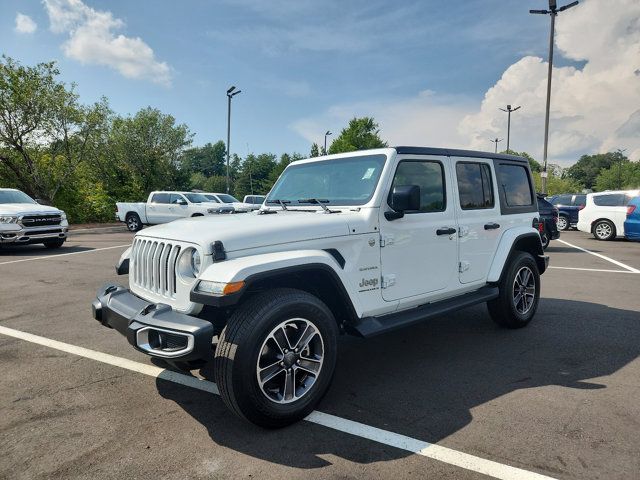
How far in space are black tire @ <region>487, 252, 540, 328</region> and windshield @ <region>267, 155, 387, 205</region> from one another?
7.14 feet

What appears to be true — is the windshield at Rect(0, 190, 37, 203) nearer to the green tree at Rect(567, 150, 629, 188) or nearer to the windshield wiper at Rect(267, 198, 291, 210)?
the windshield wiper at Rect(267, 198, 291, 210)

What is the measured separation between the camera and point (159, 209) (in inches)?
825

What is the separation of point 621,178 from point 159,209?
83692mm

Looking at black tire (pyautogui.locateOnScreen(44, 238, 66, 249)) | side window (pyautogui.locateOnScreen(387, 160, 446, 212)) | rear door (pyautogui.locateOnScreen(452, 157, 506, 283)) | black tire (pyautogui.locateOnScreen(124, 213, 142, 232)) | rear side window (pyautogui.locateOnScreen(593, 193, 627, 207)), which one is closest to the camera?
side window (pyautogui.locateOnScreen(387, 160, 446, 212))

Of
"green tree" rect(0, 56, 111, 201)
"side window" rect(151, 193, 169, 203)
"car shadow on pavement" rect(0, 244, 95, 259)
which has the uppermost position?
"green tree" rect(0, 56, 111, 201)

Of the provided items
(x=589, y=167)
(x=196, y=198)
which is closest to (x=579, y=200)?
(x=196, y=198)

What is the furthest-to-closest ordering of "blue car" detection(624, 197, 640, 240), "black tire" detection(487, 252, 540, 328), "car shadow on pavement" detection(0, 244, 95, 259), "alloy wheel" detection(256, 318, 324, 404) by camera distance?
"blue car" detection(624, 197, 640, 240) → "car shadow on pavement" detection(0, 244, 95, 259) → "black tire" detection(487, 252, 540, 328) → "alloy wheel" detection(256, 318, 324, 404)

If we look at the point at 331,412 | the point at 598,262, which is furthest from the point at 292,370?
the point at 598,262

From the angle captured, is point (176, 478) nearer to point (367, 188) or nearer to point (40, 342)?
point (367, 188)

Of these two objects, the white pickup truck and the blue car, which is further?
the white pickup truck

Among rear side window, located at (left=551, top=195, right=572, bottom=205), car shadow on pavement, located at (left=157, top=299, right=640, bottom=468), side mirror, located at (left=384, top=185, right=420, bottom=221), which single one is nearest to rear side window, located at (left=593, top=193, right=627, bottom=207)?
rear side window, located at (left=551, top=195, right=572, bottom=205)

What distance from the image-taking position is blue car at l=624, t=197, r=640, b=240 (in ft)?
45.6

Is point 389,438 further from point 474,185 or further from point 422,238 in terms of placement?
point 474,185

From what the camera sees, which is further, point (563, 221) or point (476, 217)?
point (563, 221)
